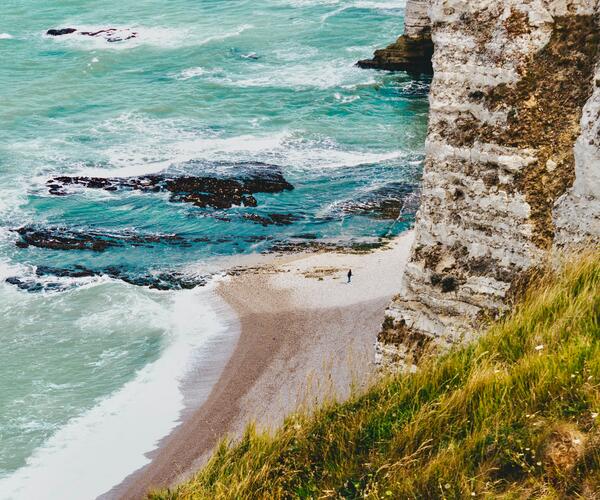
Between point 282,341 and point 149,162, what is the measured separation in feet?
51.5

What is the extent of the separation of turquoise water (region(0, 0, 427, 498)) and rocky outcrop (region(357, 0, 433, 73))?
146 cm

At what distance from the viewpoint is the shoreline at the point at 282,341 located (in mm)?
15531

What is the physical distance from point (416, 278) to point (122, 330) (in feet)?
45.7

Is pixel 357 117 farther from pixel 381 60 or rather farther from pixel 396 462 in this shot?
pixel 396 462

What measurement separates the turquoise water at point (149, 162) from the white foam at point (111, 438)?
4 centimetres

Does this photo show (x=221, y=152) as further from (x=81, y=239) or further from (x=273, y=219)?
(x=81, y=239)

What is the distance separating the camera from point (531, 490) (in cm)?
518

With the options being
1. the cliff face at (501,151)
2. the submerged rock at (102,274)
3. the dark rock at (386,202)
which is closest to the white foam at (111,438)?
the submerged rock at (102,274)

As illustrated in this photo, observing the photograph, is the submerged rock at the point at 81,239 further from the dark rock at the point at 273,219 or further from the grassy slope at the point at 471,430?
the grassy slope at the point at 471,430

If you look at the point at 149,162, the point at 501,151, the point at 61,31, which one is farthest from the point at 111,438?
the point at 61,31

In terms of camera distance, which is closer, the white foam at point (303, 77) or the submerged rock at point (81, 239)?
the submerged rock at point (81, 239)

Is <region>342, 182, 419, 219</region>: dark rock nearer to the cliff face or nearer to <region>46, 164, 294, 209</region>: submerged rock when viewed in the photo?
<region>46, 164, 294, 209</region>: submerged rock

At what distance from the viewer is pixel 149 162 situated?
33.1 meters

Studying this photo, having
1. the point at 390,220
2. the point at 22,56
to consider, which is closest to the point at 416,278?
the point at 390,220
